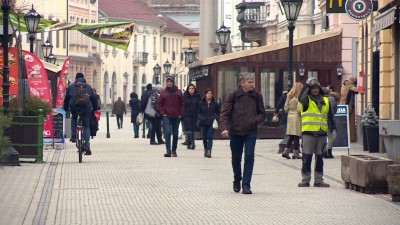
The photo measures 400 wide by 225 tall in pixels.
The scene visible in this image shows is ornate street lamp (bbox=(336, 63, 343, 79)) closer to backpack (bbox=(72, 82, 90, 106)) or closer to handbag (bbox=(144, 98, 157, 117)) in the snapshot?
handbag (bbox=(144, 98, 157, 117))

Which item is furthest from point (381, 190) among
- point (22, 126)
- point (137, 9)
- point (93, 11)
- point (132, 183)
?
point (137, 9)

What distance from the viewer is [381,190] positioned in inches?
717

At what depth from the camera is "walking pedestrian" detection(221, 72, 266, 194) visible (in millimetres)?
18422

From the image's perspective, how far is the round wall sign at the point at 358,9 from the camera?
90.4 ft

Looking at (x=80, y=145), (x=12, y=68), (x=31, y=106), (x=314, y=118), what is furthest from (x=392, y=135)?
(x=12, y=68)

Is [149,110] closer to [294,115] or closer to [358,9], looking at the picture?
[294,115]

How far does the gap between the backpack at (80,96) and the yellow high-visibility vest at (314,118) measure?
23.5 feet

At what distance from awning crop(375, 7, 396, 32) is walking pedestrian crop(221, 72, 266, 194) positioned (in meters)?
6.95

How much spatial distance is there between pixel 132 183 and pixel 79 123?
6.27 m

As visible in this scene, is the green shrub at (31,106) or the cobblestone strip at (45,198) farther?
the green shrub at (31,106)

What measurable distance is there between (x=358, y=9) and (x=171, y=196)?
37.0 feet

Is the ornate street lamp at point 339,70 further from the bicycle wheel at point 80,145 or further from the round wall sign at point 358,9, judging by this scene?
the bicycle wheel at point 80,145

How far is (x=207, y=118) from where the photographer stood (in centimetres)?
2870

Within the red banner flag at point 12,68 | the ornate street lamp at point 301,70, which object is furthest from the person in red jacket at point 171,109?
the ornate street lamp at point 301,70
